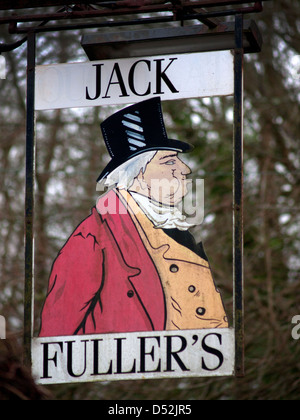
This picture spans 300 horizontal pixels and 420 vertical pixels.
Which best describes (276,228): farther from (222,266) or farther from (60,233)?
(60,233)

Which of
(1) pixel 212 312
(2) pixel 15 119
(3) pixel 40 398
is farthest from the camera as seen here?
(2) pixel 15 119

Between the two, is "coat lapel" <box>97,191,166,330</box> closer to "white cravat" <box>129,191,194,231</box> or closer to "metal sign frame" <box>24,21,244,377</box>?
"white cravat" <box>129,191,194,231</box>

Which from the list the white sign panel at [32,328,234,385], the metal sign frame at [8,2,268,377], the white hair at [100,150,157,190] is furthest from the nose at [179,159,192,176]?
the white sign panel at [32,328,234,385]

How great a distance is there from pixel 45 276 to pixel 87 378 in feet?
18.0

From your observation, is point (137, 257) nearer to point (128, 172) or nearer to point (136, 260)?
point (136, 260)

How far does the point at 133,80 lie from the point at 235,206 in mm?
826

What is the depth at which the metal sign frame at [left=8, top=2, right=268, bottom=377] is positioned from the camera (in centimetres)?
391

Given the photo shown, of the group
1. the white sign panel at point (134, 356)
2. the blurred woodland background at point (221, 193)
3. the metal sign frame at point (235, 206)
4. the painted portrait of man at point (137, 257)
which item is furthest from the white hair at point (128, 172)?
the blurred woodland background at point (221, 193)

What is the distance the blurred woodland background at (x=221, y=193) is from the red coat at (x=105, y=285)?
482cm

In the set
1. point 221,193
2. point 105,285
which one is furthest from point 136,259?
point 221,193

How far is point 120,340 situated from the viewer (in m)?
4.00

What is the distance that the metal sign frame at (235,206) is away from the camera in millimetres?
3906

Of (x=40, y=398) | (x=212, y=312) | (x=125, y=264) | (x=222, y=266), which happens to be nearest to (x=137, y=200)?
(x=125, y=264)

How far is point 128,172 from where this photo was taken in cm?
423
